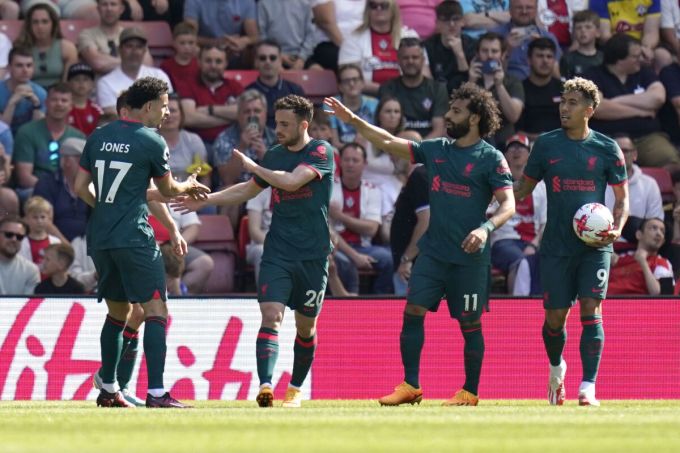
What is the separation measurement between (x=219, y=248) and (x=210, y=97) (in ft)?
8.40

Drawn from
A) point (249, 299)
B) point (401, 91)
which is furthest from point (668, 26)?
point (249, 299)

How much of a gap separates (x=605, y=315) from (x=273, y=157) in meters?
4.66

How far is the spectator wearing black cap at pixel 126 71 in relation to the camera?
60.5 feet

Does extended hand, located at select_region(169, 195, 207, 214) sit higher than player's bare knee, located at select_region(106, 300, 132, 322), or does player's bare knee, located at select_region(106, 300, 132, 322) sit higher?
extended hand, located at select_region(169, 195, 207, 214)

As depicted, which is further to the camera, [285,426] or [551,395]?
[551,395]

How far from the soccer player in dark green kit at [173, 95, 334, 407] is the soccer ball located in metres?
2.05

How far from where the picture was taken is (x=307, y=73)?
64.8ft

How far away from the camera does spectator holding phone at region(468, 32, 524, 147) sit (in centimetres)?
1889

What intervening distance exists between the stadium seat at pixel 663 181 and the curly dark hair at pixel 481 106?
7.18m

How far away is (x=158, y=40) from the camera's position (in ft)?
66.0

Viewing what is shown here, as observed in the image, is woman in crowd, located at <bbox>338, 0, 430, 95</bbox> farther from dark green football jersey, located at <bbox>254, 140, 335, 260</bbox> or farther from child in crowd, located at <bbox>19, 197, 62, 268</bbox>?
dark green football jersey, located at <bbox>254, 140, 335, 260</bbox>

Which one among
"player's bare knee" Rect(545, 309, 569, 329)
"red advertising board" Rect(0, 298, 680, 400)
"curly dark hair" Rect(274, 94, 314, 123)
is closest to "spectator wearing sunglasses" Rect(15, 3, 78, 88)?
"red advertising board" Rect(0, 298, 680, 400)

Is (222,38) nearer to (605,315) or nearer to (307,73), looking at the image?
(307,73)

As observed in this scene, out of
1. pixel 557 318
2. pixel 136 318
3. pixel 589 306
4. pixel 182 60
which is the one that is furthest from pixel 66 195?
pixel 589 306
